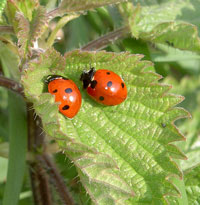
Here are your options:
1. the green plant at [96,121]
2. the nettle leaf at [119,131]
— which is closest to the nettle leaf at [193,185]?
the green plant at [96,121]

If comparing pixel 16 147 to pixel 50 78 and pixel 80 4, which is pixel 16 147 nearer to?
pixel 50 78

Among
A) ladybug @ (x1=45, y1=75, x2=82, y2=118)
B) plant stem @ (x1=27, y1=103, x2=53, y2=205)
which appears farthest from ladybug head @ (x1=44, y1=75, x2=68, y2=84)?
plant stem @ (x1=27, y1=103, x2=53, y2=205)

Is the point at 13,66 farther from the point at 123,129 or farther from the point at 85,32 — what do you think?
the point at 85,32

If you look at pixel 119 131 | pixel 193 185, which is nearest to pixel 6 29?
pixel 119 131

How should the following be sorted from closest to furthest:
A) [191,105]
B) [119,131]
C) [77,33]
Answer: [119,131] → [191,105] → [77,33]

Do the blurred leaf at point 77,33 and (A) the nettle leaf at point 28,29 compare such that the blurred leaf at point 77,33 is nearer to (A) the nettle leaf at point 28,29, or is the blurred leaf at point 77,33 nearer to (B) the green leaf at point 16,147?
(B) the green leaf at point 16,147

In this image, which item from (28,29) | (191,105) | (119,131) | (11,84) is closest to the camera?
(28,29)

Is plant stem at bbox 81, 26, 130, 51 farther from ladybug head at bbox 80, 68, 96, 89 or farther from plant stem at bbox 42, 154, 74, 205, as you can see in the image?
plant stem at bbox 42, 154, 74, 205
